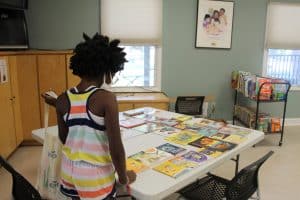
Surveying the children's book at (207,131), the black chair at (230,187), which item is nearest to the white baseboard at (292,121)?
the children's book at (207,131)

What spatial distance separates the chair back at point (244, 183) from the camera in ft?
5.00

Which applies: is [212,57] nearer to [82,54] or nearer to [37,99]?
[37,99]

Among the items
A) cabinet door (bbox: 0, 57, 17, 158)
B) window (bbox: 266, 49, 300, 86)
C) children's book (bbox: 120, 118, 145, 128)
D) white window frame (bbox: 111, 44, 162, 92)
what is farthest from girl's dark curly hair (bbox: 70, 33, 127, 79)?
window (bbox: 266, 49, 300, 86)

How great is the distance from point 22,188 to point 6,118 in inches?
80.8

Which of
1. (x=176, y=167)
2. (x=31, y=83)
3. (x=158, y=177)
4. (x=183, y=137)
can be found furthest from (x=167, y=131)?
(x=31, y=83)

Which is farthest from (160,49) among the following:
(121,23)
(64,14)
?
(64,14)

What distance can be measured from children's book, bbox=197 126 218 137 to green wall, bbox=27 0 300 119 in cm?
230

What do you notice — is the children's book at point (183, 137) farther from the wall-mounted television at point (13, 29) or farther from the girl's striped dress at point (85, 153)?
the wall-mounted television at point (13, 29)

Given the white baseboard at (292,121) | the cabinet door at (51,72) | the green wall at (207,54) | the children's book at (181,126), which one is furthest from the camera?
the white baseboard at (292,121)

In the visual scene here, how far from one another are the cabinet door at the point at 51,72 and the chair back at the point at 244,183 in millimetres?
2693

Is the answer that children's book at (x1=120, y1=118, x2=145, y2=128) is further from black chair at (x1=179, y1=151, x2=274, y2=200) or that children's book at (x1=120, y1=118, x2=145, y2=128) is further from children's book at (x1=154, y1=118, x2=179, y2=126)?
black chair at (x1=179, y1=151, x2=274, y2=200)

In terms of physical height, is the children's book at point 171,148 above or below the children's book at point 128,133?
below

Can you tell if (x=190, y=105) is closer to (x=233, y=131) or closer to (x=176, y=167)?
(x=233, y=131)

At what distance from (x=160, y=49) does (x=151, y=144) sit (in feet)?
8.86
